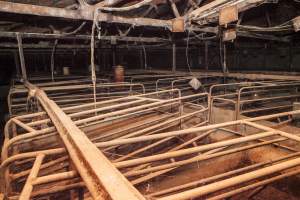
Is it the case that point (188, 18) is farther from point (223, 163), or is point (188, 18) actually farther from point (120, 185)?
point (120, 185)

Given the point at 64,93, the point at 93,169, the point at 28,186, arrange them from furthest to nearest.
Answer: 1. the point at 64,93
2. the point at 28,186
3. the point at 93,169

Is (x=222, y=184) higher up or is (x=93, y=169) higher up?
(x=93, y=169)

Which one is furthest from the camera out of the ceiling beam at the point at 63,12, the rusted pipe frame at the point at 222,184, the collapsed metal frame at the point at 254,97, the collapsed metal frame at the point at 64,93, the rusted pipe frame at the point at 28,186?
the collapsed metal frame at the point at 64,93

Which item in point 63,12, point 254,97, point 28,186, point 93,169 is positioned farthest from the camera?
point 254,97

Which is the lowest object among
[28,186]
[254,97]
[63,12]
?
[254,97]

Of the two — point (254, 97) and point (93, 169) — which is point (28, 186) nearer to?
point (93, 169)

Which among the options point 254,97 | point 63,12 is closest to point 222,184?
point 63,12

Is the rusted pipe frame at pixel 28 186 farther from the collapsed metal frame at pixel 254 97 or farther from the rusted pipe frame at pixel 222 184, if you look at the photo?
the collapsed metal frame at pixel 254 97

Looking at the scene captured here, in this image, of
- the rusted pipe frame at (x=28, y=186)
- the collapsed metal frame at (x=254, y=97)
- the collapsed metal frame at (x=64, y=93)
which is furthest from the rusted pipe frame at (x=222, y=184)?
the collapsed metal frame at (x=64, y=93)

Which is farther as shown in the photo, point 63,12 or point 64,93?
point 64,93

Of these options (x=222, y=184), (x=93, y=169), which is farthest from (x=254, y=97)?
(x=93, y=169)

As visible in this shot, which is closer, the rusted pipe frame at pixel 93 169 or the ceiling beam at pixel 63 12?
the rusted pipe frame at pixel 93 169

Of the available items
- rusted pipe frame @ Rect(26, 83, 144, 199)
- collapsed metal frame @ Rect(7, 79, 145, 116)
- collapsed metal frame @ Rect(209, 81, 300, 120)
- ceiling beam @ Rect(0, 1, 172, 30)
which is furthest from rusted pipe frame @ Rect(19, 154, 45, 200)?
collapsed metal frame @ Rect(209, 81, 300, 120)

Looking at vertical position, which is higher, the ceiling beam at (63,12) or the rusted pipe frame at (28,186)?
the ceiling beam at (63,12)
